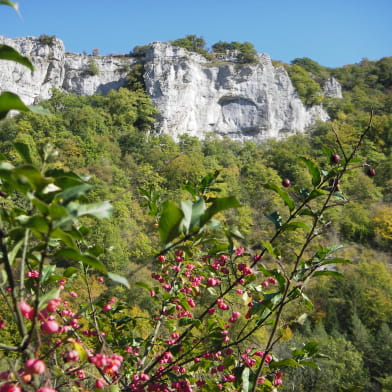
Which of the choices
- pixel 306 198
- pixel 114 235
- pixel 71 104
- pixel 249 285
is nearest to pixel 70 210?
pixel 306 198

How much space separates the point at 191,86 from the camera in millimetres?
36156

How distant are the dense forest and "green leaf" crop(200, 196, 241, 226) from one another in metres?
13.6

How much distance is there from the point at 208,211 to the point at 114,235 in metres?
20.0

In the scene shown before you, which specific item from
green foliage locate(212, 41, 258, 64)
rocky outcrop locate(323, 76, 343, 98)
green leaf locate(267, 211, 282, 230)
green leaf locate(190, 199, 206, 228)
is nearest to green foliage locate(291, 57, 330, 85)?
rocky outcrop locate(323, 76, 343, 98)

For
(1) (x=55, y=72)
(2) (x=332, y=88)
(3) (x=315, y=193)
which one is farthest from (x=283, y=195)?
(2) (x=332, y=88)

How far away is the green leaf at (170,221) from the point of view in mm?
671

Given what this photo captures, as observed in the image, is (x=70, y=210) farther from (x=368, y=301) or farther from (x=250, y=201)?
(x=250, y=201)

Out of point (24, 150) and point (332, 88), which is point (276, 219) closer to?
point (24, 150)

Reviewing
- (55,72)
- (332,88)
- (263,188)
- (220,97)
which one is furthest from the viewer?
(332,88)

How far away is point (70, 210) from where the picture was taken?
64 centimetres

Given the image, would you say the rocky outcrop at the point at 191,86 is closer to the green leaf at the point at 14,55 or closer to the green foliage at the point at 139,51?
the green foliage at the point at 139,51

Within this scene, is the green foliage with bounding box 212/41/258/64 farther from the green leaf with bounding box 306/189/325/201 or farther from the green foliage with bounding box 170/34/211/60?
the green leaf with bounding box 306/189/325/201

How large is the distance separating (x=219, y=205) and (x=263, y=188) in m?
14.5

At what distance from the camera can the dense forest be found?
15.8m
